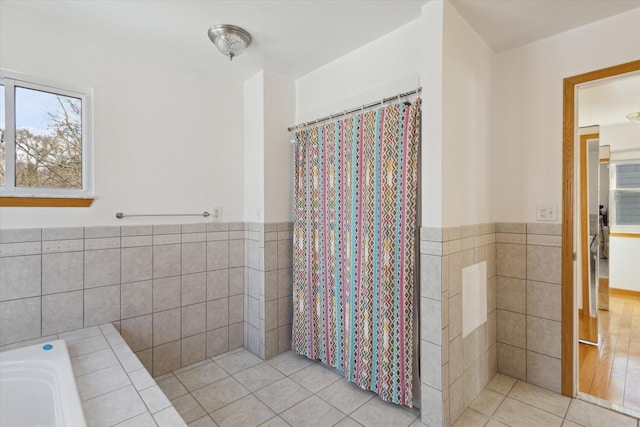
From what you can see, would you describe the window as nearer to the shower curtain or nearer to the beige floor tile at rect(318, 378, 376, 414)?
the shower curtain

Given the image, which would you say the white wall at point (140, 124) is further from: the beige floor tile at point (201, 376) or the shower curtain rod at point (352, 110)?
the beige floor tile at point (201, 376)

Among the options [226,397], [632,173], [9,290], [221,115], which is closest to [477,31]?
[221,115]

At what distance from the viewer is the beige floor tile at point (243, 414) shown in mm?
1761

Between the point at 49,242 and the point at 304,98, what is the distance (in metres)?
2.00

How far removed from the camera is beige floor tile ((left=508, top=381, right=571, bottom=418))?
181cm

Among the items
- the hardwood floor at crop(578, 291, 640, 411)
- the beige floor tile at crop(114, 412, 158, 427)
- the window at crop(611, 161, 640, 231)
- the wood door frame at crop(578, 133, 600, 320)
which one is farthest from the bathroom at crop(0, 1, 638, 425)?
the window at crop(611, 161, 640, 231)

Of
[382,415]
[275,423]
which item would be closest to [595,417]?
[382,415]

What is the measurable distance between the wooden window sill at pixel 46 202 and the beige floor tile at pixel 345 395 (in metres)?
1.92

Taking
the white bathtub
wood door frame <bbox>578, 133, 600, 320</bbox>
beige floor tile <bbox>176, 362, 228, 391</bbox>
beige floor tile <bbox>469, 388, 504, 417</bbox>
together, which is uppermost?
wood door frame <bbox>578, 133, 600, 320</bbox>

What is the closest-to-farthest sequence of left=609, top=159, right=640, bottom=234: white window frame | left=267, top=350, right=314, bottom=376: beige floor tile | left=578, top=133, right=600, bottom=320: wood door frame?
left=267, top=350, right=314, bottom=376: beige floor tile → left=578, top=133, right=600, bottom=320: wood door frame → left=609, top=159, right=640, bottom=234: white window frame

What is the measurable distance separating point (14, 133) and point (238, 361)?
6.77 ft

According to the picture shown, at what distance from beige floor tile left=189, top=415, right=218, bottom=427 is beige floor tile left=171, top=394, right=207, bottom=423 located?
1.0 inches

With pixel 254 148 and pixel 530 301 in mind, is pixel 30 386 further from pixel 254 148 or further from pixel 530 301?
pixel 530 301

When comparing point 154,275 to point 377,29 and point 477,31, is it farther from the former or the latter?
point 477,31
